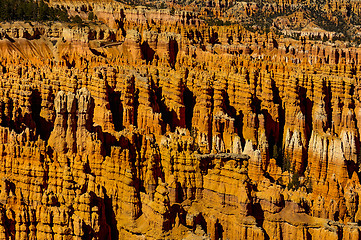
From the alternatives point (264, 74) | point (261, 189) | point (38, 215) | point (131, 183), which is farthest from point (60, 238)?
point (264, 74)

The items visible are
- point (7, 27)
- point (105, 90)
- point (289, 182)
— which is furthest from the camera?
point (7, 27)

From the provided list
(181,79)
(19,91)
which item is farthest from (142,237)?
(181,79)

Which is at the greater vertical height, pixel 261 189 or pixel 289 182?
pixel 261 189

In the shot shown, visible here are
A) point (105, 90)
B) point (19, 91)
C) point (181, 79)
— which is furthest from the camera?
point (181, 79)

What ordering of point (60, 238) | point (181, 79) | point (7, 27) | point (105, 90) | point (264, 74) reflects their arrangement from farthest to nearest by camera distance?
point (7, 27) < point (264, 74) < point (181, 79) < point (105, 90) < point (60, 238)

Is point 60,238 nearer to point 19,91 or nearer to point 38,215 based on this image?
point 38,215

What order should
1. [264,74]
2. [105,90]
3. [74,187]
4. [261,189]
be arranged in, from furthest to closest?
1. [264,74]
2. [105,90]
3. [261,189]
4. [74,187]

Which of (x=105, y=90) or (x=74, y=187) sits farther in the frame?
(x=105, y=90)

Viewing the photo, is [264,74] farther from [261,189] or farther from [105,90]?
[261,189]

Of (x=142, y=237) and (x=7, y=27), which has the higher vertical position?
(x=7, y=27)
